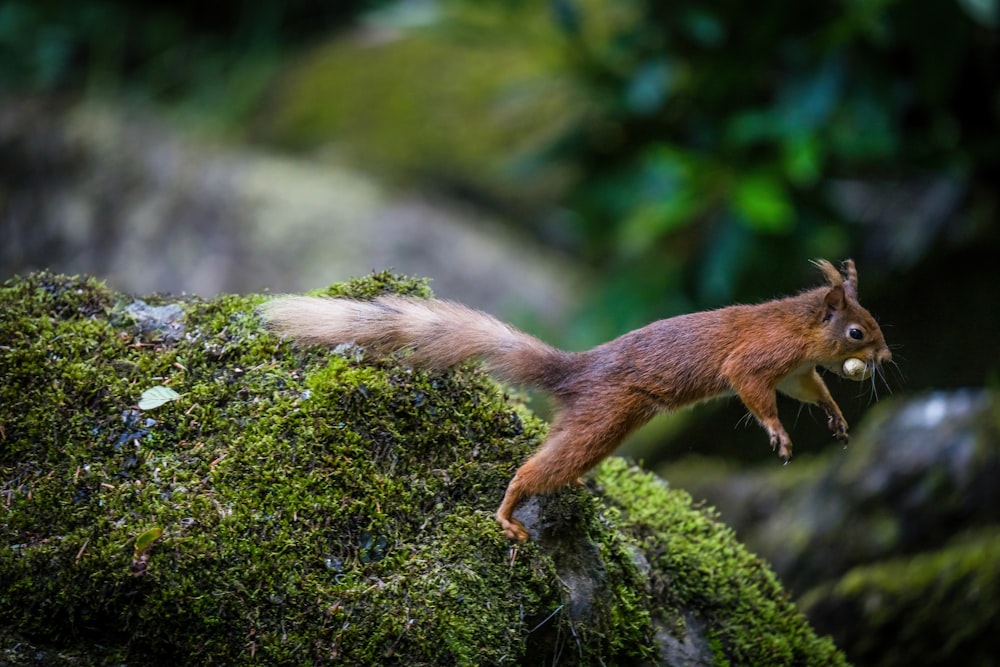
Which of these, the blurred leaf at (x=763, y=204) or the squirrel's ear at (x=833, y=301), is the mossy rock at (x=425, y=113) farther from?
the squirrel's ear at (x=833, y=301)

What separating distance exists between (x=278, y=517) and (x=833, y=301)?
6.62 ft

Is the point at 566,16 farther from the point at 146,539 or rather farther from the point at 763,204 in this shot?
the point at 146,539

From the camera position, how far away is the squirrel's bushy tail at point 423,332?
317cm

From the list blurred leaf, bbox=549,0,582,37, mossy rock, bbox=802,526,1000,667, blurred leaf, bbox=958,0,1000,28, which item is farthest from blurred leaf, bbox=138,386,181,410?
blurred leaf, bbox=958,0,1000,28

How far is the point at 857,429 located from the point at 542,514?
114 inches

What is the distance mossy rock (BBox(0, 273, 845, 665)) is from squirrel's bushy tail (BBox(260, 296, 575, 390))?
0.07 metres

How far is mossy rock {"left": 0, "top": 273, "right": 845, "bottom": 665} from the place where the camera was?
264 cm

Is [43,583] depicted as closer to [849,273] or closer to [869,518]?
[849,273]

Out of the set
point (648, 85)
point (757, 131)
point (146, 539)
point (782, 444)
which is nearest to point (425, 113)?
point (648, 85)

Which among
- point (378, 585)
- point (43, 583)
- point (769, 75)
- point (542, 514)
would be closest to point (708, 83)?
point (769, 75)

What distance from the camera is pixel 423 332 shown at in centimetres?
316

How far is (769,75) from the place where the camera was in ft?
23.7

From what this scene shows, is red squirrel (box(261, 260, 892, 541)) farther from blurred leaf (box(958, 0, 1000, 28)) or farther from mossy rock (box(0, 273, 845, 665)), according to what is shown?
blurred leaf (box(958, 0, 1000, 28))

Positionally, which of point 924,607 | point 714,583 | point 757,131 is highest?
point 757,131
